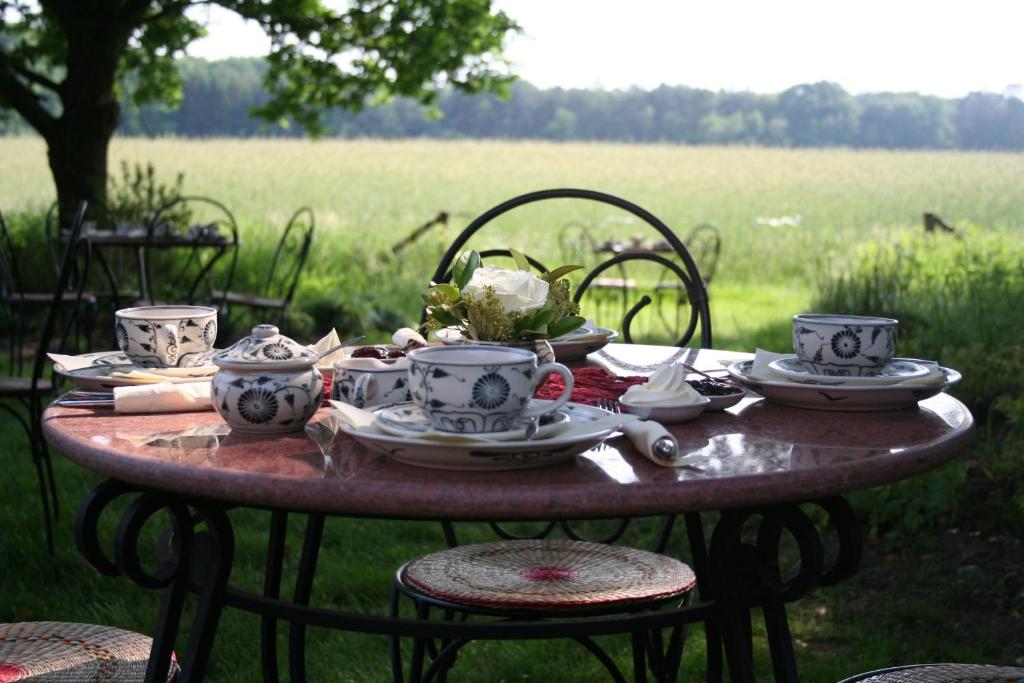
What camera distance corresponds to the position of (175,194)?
8.31 meters

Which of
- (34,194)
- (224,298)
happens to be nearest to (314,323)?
(224,298)

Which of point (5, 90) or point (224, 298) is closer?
point (224, 298)

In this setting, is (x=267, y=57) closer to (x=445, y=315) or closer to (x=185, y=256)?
(x=185, y=256)

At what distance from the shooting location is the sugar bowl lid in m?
1.16

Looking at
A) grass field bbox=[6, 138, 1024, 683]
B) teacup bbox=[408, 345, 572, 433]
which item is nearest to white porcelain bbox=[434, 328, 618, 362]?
teacup bbox=[408, 345, 572, 433]

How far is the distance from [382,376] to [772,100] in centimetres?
2649

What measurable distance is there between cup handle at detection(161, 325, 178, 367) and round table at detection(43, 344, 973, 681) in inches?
6.3

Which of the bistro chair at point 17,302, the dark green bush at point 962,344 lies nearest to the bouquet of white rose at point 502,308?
the dark green bush at point 962,344

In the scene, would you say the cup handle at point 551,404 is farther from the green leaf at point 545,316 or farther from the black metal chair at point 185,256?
the black metal chair at point 185,256

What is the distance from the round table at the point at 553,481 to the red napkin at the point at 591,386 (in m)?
0.16

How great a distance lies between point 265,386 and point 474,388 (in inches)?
10.4

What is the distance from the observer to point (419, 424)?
1101 mm

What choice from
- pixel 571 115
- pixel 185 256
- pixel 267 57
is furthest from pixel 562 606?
pixel 571 115

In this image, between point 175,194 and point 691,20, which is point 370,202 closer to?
point 691,20
